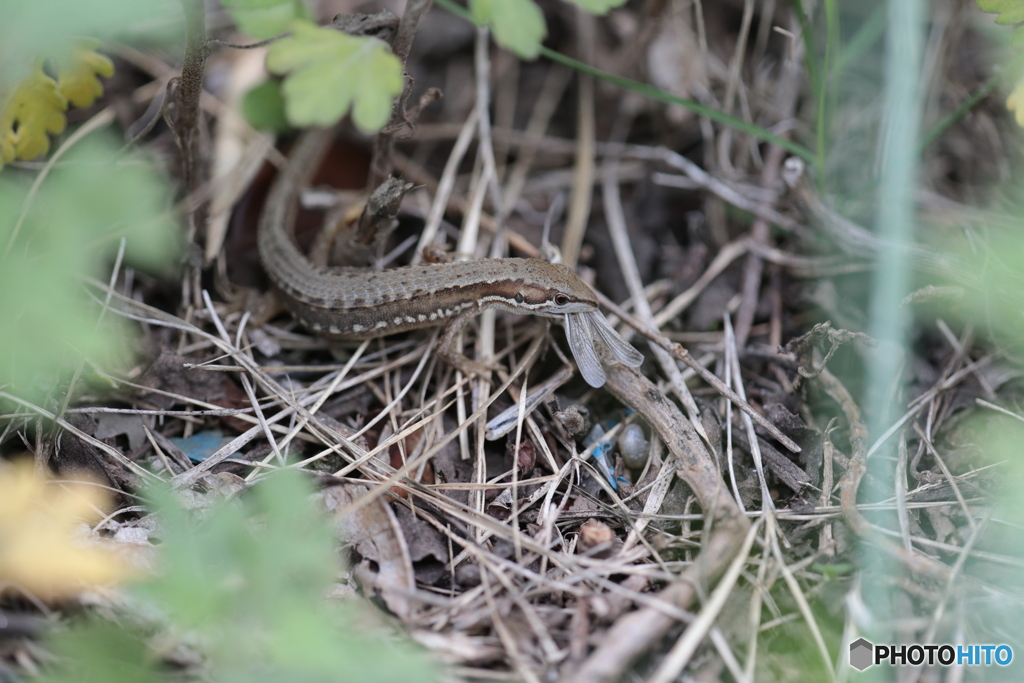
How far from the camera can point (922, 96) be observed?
14.4 ft

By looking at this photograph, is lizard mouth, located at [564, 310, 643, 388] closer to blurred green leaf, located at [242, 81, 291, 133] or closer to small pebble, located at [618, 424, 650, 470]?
small pebble, located at [618, 424, 650, 470]

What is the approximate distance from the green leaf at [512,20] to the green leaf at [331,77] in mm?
407

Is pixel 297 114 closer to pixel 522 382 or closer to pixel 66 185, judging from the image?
pixel 66 185

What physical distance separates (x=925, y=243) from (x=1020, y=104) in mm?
1214

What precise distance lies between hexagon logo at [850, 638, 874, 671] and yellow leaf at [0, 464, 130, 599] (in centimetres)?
262

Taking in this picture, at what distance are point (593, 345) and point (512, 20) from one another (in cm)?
169

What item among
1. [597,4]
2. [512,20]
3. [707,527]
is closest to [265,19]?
[512,20]

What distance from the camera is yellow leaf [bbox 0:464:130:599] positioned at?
236cm

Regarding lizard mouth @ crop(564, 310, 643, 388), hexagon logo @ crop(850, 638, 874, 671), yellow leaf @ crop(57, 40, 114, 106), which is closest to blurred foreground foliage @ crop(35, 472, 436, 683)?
hexagon logo @ crop(850, 638, 874, 671)

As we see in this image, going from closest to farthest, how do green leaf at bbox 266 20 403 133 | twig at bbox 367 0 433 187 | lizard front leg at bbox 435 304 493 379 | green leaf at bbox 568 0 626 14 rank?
green leaf at bbox 266 20 403 133, green leaf at bbox 568 0 626 14, twig at bbox 367 0 433 187, lizard front leg at bbox 435 304 493 379

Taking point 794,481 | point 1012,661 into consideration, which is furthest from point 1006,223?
point 1012,661

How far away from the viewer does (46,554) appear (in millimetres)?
2359

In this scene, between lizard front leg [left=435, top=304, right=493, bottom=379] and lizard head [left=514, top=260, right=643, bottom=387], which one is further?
lizard front leg [left=435, top=304, right=493, bottom=379]

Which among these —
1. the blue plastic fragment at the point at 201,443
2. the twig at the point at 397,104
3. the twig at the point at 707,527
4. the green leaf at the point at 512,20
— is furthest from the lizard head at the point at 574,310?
the blue plastic fragment at the point at 201,443
